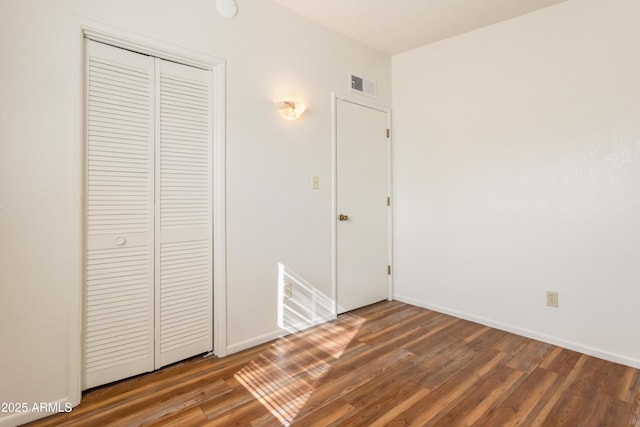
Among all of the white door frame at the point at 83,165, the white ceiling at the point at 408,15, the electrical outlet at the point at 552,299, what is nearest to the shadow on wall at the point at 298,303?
the white door frame at the point at 83,165

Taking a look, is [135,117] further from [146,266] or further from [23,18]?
[146,266]

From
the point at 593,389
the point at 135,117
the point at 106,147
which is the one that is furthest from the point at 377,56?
the point at 593,389

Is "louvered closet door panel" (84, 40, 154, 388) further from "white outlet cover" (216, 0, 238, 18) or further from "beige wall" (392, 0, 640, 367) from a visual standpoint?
"beige wall" (392, 0, 640, 367)

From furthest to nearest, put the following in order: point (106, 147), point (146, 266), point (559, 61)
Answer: point (559, 61) < point (146, 266) < point (106, 147)

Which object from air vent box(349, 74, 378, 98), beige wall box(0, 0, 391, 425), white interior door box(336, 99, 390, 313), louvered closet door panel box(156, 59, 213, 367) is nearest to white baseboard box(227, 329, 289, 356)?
beige wall box(0, 0, 391, 425)

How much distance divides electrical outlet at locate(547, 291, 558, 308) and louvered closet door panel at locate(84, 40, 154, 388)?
9.71 feet

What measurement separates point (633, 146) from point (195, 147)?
3.02 m

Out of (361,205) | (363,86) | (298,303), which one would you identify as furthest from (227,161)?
(363,86)

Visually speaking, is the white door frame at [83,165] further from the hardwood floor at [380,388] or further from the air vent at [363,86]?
the air vent at [363,86]

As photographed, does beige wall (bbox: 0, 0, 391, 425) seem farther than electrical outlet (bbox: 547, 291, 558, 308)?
No

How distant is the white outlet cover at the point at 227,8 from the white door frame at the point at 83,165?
0.33 meters

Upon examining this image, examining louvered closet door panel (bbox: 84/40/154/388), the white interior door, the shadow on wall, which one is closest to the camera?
louvered closet door panel (bbox: 84/40/154/388)

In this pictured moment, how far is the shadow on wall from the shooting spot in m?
2.74

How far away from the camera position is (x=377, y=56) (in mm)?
3500
